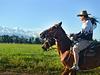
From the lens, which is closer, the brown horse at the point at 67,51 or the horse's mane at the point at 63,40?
the brown horse at the point at 67,51

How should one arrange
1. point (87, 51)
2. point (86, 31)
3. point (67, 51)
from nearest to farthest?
point (86, 31)
point (87, 51)
point (67, 51)

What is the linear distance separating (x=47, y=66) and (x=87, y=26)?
27.1 feet

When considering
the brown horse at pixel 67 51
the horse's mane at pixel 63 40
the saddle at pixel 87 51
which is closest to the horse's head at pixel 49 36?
the brown horse at pixel 67 51

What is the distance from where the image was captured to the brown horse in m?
11.7

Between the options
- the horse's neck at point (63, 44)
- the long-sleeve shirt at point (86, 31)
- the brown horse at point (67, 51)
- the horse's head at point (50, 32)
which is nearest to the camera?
the long-sleeve shirt at point (86, 31)

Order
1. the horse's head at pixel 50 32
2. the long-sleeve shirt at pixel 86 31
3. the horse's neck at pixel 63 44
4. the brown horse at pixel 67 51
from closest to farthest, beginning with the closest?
the long-sleeve shirt at pixel 86 31 < the brown horse at pixel 67 51 < the horse's head at pixel 50 32 < the horse's neck at pixel 63 44

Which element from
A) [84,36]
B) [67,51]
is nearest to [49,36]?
[67,51]

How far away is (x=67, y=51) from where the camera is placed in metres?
12.0

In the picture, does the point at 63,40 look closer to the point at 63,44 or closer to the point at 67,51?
the point at 63,44

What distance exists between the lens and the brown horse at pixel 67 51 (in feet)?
38.5

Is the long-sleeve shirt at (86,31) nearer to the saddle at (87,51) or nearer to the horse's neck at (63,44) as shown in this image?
the saddle at (87,51)

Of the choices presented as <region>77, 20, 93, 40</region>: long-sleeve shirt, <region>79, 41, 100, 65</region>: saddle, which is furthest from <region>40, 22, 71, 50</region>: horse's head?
<region>77, 20, 93, 40</region>: long-sleeve shirt

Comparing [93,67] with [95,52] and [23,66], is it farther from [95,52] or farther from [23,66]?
[23,66]

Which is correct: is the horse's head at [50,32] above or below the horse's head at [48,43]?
above
